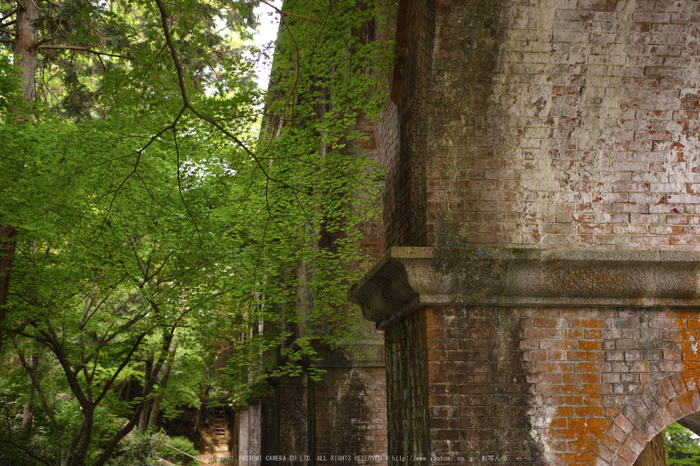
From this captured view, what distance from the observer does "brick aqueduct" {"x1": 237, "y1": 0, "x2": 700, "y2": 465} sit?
371 centimetres

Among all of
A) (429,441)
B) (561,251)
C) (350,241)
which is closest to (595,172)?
(561,251)

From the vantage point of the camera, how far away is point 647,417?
12.3 ft

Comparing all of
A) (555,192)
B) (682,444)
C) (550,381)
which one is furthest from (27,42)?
(682,444)

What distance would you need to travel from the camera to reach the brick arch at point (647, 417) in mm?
3676

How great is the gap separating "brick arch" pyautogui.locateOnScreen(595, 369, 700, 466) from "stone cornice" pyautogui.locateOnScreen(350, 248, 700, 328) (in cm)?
52

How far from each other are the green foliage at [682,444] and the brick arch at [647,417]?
729 cm

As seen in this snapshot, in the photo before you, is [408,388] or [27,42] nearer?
[408,388]

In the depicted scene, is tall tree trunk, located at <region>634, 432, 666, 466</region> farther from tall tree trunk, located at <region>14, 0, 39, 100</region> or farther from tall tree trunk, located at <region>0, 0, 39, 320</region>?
tall tree trunk, located at <region>14, 0, 39, 100</region>

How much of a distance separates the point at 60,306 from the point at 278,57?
5.56 m

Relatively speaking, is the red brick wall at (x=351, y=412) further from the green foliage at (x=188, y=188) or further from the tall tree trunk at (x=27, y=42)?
the tall tree trunk at (x=27, y=42)

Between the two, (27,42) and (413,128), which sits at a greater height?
(27,42)

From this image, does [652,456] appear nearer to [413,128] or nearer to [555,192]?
[555,192]

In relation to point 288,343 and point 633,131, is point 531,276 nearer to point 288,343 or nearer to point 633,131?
point 633,131

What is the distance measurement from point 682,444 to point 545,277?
29.8 ft
